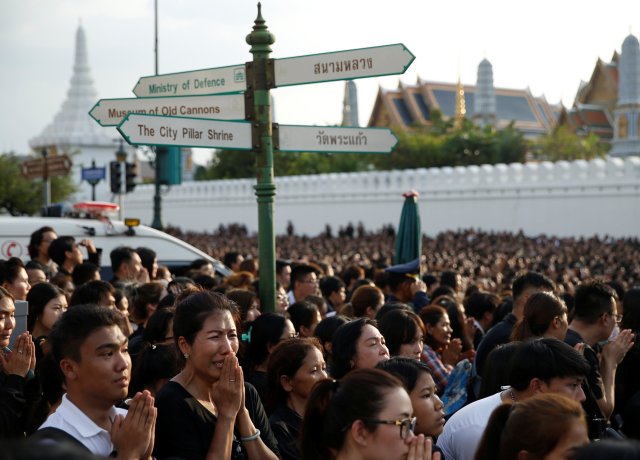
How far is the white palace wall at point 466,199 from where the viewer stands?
1245 inches

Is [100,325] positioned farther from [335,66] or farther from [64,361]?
[335,66]

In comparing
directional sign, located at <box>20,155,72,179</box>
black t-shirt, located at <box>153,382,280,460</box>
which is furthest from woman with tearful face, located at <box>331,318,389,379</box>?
directional sign, located at <box>20,155,72,179</box>

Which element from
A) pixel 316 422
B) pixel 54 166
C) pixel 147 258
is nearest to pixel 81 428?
pixel 316 422

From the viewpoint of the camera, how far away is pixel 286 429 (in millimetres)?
4488

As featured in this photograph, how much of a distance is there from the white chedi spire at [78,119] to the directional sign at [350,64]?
163 feet

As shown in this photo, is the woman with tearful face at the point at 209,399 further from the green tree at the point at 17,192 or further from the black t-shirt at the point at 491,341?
the green tree at the point at 17,192

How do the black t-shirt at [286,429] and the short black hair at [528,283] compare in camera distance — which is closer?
the black t-shirt at [286,429]

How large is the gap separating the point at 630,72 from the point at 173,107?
186 feet

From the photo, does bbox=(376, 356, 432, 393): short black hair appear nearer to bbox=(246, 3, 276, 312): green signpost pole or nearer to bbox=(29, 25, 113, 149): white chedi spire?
bbox=(246, 3, 276, 312): green signpost pole

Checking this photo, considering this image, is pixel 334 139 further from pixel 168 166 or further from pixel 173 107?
pixel 168 166

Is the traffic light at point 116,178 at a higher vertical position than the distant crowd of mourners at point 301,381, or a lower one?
higher

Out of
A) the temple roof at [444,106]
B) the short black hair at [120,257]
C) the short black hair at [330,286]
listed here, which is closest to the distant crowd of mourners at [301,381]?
the short black hair at [120,257]

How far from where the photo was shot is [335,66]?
650 centimetres

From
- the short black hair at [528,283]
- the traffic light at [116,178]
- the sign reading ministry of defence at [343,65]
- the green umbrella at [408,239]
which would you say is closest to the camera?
the sign reading ministry of defence at [343,65]
